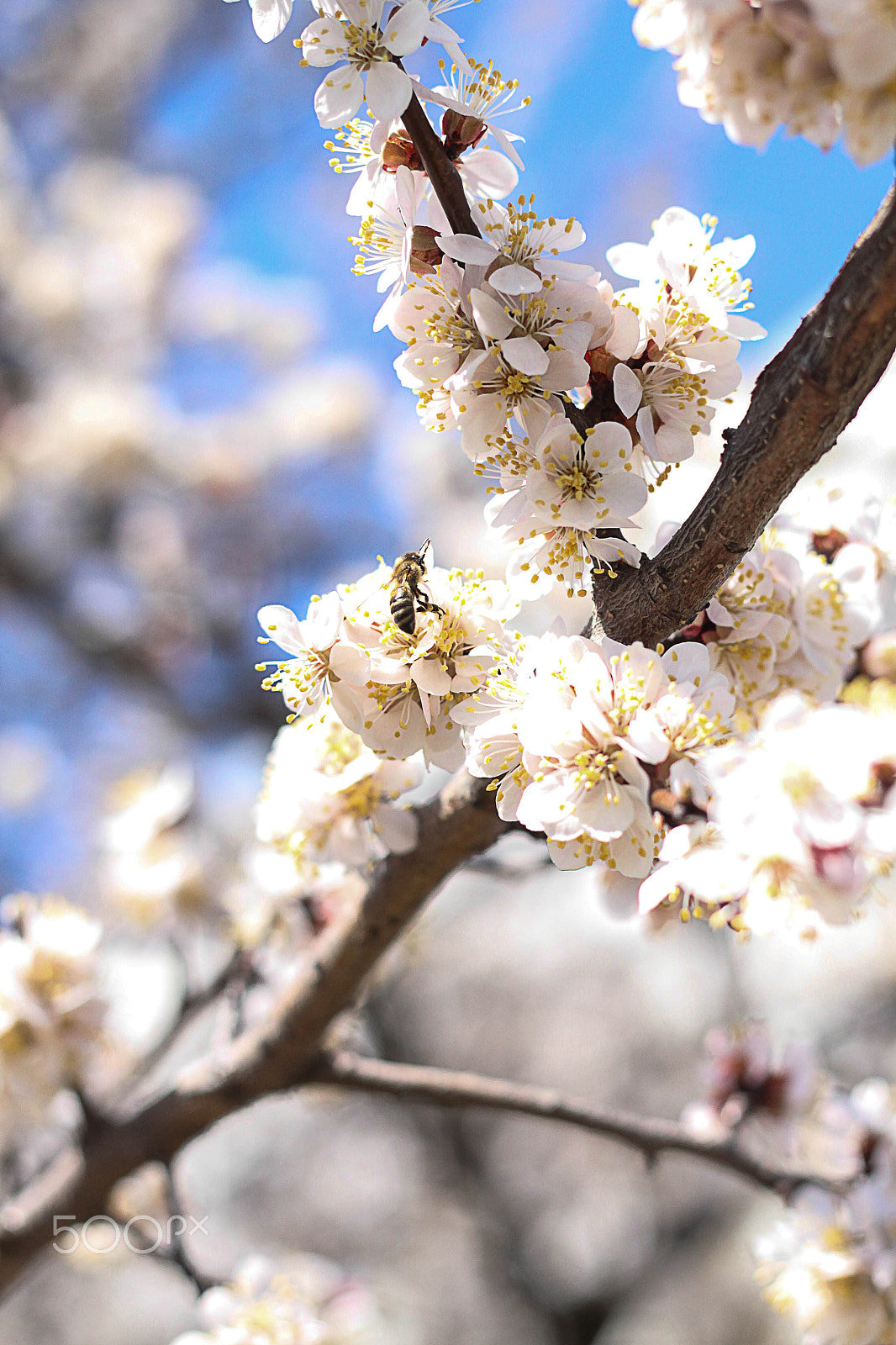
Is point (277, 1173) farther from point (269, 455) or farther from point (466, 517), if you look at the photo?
point (269, 455)

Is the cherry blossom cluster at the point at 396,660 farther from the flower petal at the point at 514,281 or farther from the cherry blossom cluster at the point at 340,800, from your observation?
the flower petal at the point at 514,281

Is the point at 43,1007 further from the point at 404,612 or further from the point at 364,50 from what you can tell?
the point at 364,50

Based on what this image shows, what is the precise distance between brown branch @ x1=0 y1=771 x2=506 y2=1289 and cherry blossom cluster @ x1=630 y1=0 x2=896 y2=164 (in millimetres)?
558

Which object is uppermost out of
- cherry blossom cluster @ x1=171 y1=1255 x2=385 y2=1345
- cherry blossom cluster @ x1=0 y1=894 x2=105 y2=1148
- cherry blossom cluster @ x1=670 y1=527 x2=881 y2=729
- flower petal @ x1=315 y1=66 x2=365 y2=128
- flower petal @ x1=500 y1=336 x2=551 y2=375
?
flower petal @ x1=315 y1=66 x2=365 y2=128

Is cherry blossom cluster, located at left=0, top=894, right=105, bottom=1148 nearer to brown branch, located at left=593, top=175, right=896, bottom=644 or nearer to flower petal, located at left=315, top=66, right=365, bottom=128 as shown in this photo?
brown branch, located at left=593, top=175, right=896, bottom=644

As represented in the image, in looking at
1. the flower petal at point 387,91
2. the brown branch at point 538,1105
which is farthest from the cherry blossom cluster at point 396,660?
the brown branch at point 538,1105

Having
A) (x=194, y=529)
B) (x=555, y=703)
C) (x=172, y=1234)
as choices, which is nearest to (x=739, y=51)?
(x=555, y=703)

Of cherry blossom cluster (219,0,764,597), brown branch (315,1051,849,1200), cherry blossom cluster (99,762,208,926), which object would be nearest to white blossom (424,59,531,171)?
cherry blossom cluster (219,0,764,597)

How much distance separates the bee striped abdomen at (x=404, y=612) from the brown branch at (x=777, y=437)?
0.52 feet

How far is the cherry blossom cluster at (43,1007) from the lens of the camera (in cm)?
139

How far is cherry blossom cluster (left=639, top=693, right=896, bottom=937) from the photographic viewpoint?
1.84 feet

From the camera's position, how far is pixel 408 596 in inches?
31.7

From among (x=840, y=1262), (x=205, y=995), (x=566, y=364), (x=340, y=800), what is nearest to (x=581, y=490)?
(x=566, y=364)

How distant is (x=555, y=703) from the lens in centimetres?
72
